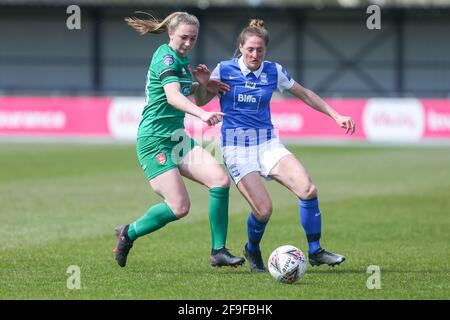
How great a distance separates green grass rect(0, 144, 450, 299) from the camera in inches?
339

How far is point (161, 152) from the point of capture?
9477mm

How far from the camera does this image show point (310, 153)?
28.1m

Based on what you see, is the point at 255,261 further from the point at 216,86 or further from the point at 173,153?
the point at 216,86

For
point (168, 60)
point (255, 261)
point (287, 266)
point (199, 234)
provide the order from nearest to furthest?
point (287, 266)
point (168, 60)
point (255, 261)
point (199, 234)

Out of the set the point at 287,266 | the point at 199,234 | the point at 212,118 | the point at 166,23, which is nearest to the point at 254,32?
the point at 166,23

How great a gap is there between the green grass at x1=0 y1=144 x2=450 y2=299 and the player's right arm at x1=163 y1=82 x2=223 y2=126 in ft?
4.61

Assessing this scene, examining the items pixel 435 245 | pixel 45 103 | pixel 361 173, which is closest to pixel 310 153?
pixel 361 173

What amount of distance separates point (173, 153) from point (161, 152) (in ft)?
0.40

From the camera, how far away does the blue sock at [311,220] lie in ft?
31.7

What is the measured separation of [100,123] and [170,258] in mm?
21079

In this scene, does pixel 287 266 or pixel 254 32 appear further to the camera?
pixel 254 32

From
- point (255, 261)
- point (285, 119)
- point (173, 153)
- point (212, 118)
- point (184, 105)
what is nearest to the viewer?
point (212, 118)

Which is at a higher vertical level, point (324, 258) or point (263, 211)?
point (263, 211)
